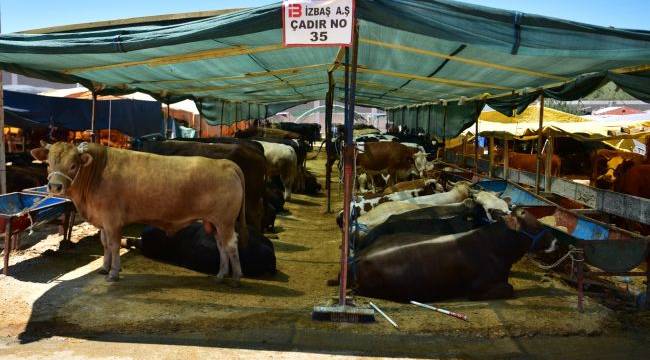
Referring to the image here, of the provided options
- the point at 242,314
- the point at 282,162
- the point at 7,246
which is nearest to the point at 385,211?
the point at 242,314

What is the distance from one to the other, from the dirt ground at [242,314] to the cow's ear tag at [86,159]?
1.41m

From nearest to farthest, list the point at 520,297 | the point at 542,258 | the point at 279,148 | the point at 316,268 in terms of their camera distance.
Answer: the point at 520,297 → the point at 316,268 → the point at 542,258 → the point at 279,148

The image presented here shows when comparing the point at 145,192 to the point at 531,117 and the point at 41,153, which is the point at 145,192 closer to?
the point at 41,153

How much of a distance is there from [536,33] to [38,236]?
26.3 feet

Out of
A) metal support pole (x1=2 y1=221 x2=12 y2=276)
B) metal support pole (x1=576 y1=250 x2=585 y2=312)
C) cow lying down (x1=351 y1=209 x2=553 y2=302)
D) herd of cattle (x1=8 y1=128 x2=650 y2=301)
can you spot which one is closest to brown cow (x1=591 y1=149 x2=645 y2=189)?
herd of cattle (x1=8 y1=128 x2=650 y2=301)

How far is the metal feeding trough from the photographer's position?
628 centimetres

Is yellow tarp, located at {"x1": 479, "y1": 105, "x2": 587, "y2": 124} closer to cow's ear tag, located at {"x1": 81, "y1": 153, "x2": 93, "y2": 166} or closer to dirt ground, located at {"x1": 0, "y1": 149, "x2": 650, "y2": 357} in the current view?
dirt ground, located at {"x1": 0, "y1": 149, "x2": 650, "y2": 357}

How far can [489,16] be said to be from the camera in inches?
186

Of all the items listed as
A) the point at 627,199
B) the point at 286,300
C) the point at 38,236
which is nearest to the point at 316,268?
Result: the point at 286,300

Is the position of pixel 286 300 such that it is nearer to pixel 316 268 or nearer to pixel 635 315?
pixel 316 268

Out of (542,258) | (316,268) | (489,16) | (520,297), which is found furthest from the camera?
(542,258)

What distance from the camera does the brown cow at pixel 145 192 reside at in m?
6.09

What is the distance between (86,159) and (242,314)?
8.41 feet

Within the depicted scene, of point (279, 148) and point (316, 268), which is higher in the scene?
point (279, 148)
